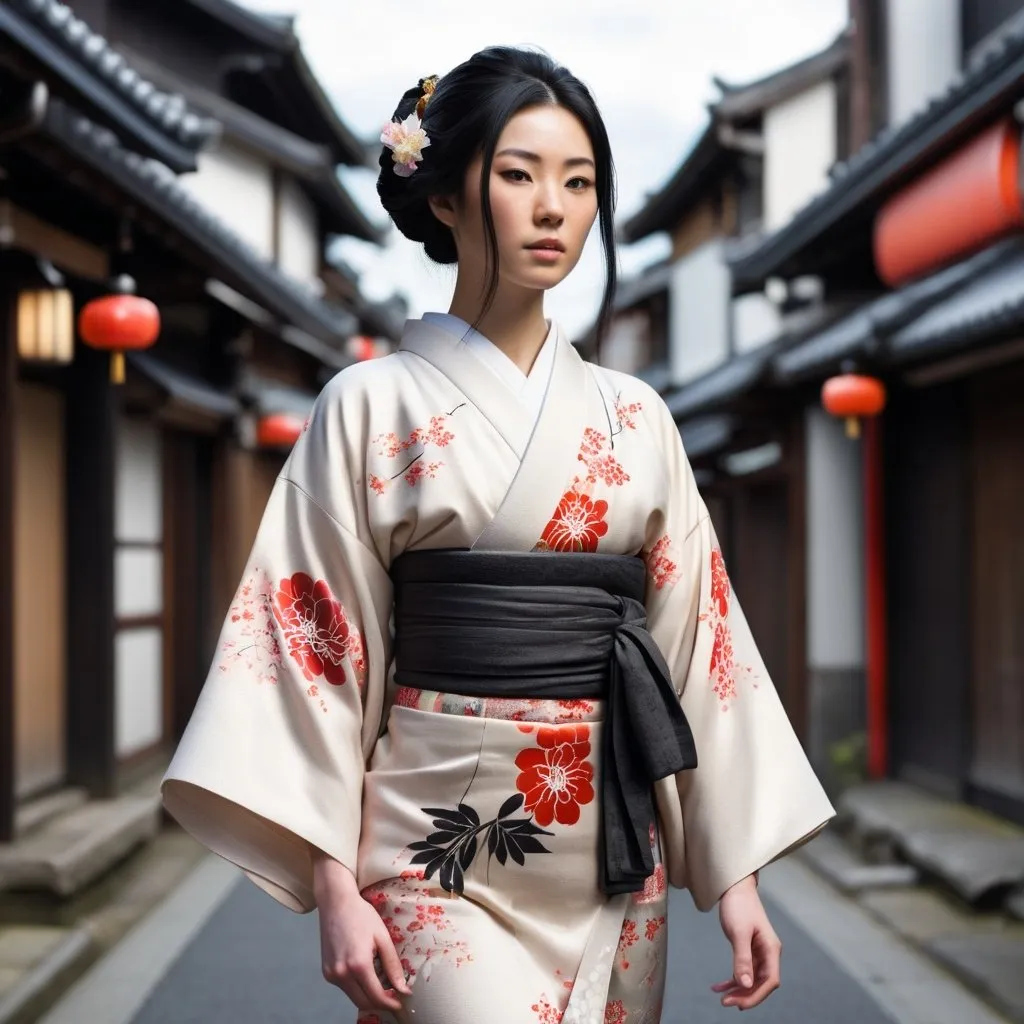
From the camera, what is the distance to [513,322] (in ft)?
8.46

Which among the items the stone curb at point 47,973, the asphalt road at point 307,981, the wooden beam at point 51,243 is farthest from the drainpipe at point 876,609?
the stone curb at point 47,973

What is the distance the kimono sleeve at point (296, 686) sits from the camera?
2.38m

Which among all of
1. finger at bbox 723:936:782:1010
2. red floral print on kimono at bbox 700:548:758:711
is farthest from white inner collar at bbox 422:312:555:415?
finger at bbox 723:936:782:1010

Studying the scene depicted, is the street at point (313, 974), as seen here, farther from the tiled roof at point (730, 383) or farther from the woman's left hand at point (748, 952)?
the tiled roof at point (730, 383)

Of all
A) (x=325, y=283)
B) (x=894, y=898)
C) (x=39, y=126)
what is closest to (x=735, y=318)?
(x=325, y=283)

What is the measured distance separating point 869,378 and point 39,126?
18.8ft

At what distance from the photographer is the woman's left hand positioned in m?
2.36

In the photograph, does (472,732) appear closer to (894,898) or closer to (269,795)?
(269,795)

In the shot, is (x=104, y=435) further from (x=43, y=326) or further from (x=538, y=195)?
(x=538, y=195)

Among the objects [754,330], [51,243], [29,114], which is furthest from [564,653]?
[754,330]

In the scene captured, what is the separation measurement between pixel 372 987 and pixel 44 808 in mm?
6354

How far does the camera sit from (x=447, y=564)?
2.39 meters

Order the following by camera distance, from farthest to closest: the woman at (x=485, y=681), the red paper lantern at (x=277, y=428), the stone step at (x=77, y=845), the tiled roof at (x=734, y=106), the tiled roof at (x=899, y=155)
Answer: the tiled roof at (x=734, y=106) < the red paper lantern at (x=277, y=428) < the tiled roof at (x=899, y=155) < the stone step at (x=77, y=845) < the woman at (x=485, y=681)

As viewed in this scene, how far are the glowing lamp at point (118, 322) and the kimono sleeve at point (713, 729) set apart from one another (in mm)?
5657
